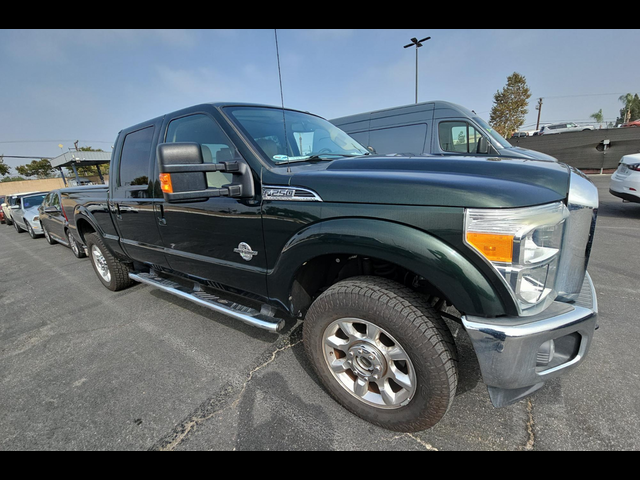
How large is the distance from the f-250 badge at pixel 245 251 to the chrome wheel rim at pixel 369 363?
76cm

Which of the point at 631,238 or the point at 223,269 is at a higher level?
the point at 223,269

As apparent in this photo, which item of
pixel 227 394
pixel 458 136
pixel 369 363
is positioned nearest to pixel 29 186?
pixel 458 136

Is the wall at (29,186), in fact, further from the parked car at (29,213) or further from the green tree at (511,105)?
the green tree at (511,105)

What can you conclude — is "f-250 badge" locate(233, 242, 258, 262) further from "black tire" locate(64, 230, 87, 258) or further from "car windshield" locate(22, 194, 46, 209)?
"car windshield" locate(22, 194, 46, 209)

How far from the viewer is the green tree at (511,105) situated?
27.8m

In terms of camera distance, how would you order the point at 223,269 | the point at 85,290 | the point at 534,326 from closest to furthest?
1. the point at 534,326
2. the point at 223,269
3. the point at 85,290

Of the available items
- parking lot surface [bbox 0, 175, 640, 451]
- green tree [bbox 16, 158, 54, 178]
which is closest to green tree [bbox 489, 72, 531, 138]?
parking lot surface [bbox 0, 175, 640, 451]

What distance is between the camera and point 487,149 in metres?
5.88

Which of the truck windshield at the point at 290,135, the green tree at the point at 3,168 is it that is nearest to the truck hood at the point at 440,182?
the truck windshield at the point at 290,135

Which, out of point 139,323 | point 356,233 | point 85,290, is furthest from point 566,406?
point 85,290

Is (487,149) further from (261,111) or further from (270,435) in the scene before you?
(270,435)

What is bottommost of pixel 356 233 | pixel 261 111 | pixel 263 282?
pixel 263 282

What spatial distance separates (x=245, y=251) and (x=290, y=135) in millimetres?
1081

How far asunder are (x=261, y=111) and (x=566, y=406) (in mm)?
3008
